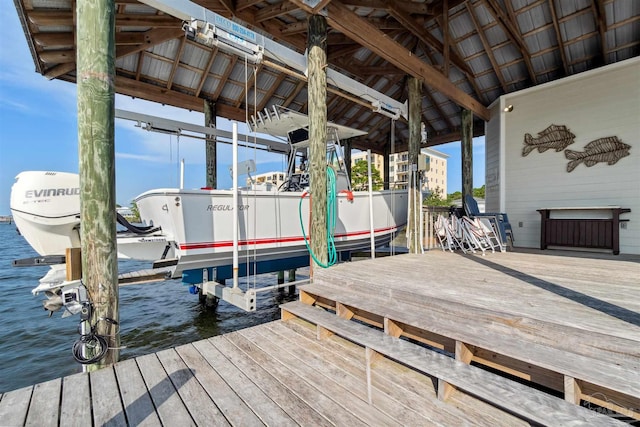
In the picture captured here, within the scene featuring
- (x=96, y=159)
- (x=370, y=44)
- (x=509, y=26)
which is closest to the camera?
(x=96, y=159)

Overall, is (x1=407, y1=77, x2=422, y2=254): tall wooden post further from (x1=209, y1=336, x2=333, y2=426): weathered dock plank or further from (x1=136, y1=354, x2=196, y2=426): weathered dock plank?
(x1=136, y1=354, x2=196, y2=426): weathered dock plank

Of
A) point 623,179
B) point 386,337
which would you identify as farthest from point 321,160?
point 623,179

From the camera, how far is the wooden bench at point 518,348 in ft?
4.71

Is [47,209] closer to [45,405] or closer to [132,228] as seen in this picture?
[132,228]

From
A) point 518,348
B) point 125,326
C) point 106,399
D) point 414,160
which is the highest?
point 414,160

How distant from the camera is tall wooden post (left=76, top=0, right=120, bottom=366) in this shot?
232 centimetres

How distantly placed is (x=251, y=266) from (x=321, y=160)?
2069 mm

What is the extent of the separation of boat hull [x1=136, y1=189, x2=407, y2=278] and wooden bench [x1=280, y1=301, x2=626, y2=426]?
2078 mm

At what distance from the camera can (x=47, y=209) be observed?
3064 millimetres

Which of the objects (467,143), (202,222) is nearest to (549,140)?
(467,143)

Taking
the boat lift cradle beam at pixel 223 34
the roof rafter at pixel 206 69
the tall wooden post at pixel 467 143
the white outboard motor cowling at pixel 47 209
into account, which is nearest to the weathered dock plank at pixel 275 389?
the white outboard motor cowling at pixel 47 209

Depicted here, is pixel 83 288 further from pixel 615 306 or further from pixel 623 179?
pixel 623 179

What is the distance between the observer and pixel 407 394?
1.78 metres

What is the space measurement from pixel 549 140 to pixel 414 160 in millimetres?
3747
